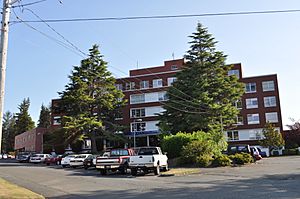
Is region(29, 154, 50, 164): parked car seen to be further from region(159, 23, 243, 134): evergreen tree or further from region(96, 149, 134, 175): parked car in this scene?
region(96, 149, 134, 175): parked car

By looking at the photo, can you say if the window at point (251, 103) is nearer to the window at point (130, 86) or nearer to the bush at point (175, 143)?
the window at point (130, 86)

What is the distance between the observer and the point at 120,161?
80.2ft

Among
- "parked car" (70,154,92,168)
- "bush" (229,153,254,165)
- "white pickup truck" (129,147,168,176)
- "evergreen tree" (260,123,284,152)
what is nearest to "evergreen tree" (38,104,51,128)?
"evergreen tree" (260,123,284,152)

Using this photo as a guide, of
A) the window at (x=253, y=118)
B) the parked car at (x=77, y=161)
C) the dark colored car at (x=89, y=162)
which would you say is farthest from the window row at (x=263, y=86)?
the dark colored car at (x=89, y=162)

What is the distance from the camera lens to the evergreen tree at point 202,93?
42.6 meters

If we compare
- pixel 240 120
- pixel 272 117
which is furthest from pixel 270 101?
pixel 240 120

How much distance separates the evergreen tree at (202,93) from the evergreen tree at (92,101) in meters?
11.2

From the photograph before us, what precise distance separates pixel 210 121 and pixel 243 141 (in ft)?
81.3

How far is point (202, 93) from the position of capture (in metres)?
42.7

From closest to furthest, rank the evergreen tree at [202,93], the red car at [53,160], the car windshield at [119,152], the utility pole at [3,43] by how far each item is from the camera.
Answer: the utility pole at [3,43] < the car windshield at [119,152] < the evergreen tree at [202,93] < the red car at [53,160]

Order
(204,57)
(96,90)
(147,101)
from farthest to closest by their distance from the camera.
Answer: (147,101)
(96,90)
(204,57)

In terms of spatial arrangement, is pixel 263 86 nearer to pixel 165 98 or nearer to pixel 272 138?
pixel 272 138

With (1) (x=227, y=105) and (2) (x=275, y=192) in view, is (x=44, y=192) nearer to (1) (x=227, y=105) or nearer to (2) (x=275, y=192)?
(2) (x=275, y=192)

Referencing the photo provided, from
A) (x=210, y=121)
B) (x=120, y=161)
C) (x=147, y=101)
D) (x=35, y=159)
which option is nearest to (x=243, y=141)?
(x=147, y=101)
